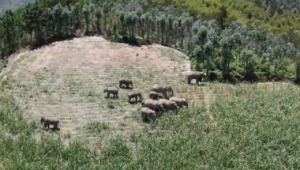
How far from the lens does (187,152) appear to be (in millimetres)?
40062

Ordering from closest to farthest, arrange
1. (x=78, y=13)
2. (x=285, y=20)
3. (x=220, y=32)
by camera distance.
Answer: (x=220, y=32) → (x=78, y=13) → (x=285, y=20)

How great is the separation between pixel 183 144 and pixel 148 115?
6.19 m

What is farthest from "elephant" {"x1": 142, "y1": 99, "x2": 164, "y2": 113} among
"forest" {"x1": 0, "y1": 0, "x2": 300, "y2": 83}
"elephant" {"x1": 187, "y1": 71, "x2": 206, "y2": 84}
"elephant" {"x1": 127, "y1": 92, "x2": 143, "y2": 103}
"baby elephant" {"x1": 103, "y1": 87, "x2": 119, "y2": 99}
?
"forest" {"x1": 0, "y1": 0, "x2": 300, "y2": 83}

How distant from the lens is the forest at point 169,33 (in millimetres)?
65625

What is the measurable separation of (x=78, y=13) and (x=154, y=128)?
124 ft

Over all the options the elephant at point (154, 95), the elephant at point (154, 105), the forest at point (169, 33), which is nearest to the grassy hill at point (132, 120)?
the elephant at point (154, 105)

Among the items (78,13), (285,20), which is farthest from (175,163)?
(285,20)

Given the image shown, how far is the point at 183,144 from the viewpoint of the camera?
137ft

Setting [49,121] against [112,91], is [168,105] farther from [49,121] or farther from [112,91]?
[49,121]

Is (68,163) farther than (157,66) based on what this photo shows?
No

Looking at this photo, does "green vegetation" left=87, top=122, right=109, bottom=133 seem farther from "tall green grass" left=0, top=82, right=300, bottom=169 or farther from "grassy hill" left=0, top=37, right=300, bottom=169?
"tall green grass" left=0, top=82, right=300, bottom=169

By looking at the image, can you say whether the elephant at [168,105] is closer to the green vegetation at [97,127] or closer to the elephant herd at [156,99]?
the elephant herd at [156,99]

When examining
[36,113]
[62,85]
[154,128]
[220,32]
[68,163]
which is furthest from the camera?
[220,32]

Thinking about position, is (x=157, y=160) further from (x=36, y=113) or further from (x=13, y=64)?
(x=13, y=64)
